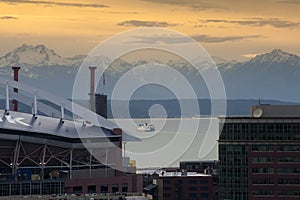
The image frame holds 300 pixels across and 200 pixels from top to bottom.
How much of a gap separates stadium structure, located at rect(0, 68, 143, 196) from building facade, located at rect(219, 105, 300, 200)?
11824 millimetres

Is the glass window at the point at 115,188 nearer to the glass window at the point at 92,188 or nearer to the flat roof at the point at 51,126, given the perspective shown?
the glass window at the point at 92,188

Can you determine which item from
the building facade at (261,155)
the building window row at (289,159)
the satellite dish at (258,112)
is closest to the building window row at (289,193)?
the building facade at (261,155)

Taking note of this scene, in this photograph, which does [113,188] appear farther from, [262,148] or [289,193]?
[289,193]

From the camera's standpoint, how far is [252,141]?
229 feet

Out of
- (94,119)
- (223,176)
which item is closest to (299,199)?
(223,176)

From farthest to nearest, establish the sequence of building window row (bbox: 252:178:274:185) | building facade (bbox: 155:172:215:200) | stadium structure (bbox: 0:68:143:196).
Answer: building facade (bbox: 155:172:215:200) < stadium structure (bbox: 0:68:143:196) < building window row (bbox: 252:178:274:185)

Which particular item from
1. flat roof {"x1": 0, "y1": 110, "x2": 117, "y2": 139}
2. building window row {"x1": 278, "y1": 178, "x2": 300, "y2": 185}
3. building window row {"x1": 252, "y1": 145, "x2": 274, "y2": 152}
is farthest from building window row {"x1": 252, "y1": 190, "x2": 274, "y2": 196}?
flat roof {"x1": 0, "y1": 110, "x2": 117, "y2": 139}

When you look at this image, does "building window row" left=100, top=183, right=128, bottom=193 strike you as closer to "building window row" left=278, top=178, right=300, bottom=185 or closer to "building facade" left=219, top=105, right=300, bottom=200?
"building facade" left=219, top=105, right=300, bottom=200

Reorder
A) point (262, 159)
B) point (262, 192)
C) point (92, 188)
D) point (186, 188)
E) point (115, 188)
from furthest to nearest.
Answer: point (186, 188) → point (115, 188) → point (92, 188) → point (262, 159) → point (262, 192)

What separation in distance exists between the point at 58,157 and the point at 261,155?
56.6 ft

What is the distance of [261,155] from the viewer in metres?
69.2

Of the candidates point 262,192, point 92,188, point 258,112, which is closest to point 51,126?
point 92,188

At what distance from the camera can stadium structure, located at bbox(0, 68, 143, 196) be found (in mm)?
76125

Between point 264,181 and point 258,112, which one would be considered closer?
point 264,181
